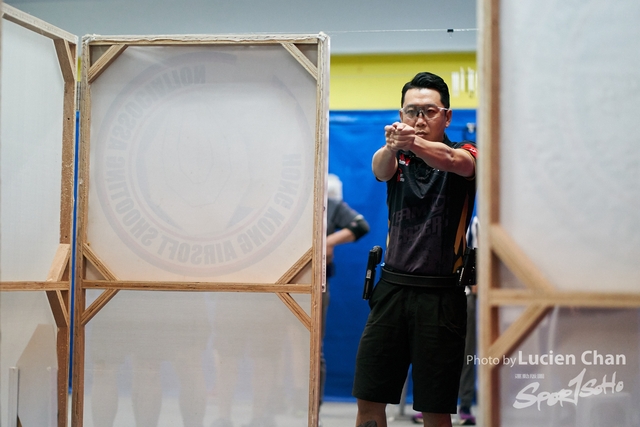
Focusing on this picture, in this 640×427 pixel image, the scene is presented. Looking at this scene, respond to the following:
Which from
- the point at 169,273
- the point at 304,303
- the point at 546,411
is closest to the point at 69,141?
the point at 169,273

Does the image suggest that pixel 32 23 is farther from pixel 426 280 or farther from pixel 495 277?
pixel 495 277

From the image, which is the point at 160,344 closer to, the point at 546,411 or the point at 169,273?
the point at 169,273

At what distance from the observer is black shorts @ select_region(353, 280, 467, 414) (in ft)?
7.92

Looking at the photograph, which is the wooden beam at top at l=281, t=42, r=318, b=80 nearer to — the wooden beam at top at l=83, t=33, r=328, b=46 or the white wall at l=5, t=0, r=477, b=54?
the wooden beam at top at l=83, t=33, r=328, b=46

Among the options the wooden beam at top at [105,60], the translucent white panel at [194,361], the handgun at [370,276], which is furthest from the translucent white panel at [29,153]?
the handgun at [370,276]

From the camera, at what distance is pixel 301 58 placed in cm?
301

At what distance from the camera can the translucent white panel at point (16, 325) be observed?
2.82 m

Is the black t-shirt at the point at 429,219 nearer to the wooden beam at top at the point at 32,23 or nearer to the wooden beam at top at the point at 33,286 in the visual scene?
the wooden beam at top at the point at 33,286

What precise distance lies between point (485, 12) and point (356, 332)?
10.6 ft

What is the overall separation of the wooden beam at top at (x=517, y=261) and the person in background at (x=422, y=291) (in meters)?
0.53

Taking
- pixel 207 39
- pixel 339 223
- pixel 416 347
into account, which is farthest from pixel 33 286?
pixel 339 223

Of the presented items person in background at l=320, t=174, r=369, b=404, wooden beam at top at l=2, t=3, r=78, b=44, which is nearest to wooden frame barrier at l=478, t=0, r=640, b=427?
wooden beam at top at l=2, t=3, r=78, b=44

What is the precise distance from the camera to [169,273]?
3.05 m

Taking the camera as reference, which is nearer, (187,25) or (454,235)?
(454,235)
